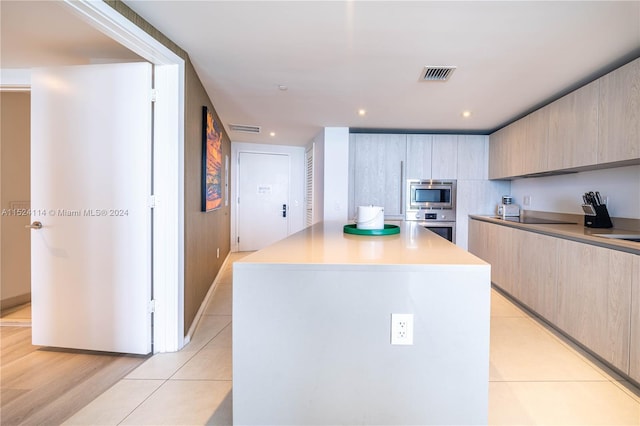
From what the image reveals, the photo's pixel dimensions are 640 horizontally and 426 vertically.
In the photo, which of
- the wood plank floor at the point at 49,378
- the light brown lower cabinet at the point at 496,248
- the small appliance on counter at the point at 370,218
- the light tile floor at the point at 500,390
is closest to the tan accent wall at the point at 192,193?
the light tile floor at the point at 500,390

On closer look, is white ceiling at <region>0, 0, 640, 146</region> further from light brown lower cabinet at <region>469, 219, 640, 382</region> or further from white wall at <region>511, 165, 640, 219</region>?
light brown lower cabinet at <region>469, 219, 640, 382</region>

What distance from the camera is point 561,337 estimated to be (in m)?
2.49

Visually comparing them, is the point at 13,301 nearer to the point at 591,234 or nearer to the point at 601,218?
the point at 591,234

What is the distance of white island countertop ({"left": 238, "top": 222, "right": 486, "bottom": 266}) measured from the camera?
1.16m

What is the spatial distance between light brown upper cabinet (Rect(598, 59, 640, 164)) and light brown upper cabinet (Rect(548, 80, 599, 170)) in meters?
0.09

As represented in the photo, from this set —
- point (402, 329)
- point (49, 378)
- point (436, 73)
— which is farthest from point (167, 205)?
point (436, 73)

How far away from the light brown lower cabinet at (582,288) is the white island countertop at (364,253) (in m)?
1.26

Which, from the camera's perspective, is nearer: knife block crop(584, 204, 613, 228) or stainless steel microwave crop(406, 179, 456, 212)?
knife block crop(584, 204, 613, 228)

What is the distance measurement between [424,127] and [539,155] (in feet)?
5.01

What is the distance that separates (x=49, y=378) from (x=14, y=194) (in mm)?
2356

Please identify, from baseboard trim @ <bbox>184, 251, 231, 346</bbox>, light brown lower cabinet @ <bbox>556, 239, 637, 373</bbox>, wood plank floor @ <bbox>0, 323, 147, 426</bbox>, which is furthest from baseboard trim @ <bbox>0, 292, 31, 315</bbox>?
light brown lower cabinet @ <bbox>556, 239, 637, 373</bbox>

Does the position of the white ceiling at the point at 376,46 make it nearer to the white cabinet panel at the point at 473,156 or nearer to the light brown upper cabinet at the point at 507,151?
the light brown upper cabinet at the point at 507,151

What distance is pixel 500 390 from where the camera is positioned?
5.84 feet

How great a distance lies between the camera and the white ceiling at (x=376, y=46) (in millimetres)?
1746
